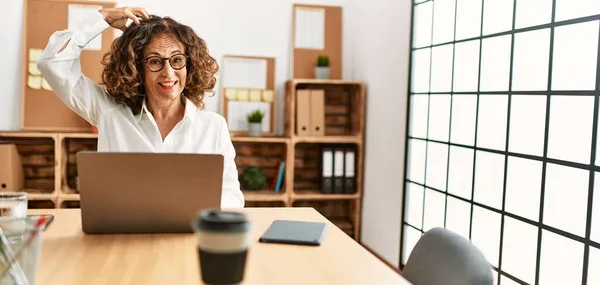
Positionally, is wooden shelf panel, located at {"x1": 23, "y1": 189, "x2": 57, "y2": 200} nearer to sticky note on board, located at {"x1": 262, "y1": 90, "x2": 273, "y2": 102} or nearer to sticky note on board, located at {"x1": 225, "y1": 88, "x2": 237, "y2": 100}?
sticky note on board, located at {"x1": 225, "y1": 88, "x2": 237, "y2": 100}

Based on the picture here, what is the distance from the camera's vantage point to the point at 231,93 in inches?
180

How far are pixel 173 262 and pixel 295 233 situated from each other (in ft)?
1.31

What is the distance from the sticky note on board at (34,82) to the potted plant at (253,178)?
161 cm

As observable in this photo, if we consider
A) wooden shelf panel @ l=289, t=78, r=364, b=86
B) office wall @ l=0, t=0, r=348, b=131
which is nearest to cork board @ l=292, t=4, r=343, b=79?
office wall @ l=0, t=0, r=348, b=131

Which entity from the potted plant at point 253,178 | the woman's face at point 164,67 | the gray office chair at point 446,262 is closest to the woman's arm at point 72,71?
the woman's face at point 164,67

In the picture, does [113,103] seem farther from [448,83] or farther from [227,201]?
[448,83]

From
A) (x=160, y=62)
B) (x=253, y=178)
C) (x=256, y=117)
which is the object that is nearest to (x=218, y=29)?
(x=256, y=117)

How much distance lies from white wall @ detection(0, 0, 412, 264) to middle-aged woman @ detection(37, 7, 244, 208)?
78.9 inches

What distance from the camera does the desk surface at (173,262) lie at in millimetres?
1314

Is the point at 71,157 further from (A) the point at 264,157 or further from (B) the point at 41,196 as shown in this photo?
(A) the point at 264,157

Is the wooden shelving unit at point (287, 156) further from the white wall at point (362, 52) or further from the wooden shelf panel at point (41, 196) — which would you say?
the white wall at point (362, 52)

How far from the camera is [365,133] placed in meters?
4.62

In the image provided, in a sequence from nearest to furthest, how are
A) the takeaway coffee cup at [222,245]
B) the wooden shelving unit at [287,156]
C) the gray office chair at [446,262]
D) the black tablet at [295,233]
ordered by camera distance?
1. the takeaway coffee cup at [222,245]
2. the gray office chair at [446,262]
3. the black tablet at [295,233]
4. the wooden shelving unit at [287,156]

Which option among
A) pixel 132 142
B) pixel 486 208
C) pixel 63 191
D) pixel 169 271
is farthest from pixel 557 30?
pixel 63 191
